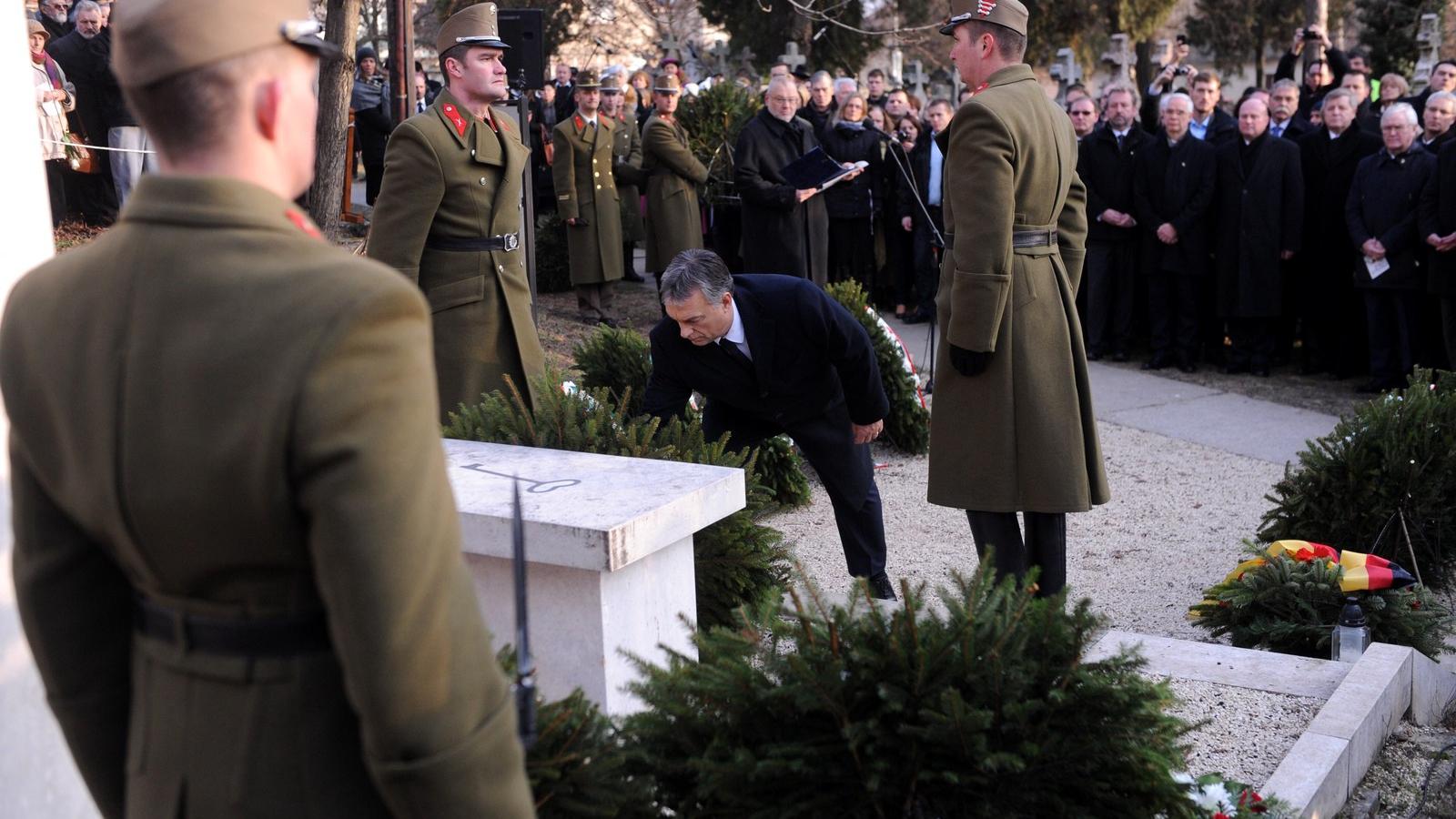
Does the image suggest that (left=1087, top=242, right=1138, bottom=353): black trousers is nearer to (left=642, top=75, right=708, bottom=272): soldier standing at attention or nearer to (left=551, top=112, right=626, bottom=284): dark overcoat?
(left=642, top=75, right=708, bottom=272): soldier standing at attention

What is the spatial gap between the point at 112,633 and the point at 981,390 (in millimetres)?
3593

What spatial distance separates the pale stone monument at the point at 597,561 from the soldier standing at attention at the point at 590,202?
8188 millimetres

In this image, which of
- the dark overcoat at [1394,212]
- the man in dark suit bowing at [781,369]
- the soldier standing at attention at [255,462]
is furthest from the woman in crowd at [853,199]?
the soldier standing at attention at [255,462]

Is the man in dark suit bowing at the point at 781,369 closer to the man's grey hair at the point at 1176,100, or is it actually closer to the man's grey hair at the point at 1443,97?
the man's grey hair at the point at 1176,100

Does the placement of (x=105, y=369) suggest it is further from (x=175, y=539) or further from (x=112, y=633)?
(x=112, y=633)

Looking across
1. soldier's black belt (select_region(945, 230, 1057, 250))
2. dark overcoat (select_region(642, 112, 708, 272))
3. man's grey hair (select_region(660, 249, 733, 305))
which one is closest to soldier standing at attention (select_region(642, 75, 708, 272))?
dark overcoat (select_region(642, 112, 708, 272))

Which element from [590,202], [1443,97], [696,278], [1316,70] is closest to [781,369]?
[696,278]

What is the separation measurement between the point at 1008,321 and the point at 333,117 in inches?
227

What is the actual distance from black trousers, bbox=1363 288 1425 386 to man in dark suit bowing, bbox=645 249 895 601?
5.54 metres

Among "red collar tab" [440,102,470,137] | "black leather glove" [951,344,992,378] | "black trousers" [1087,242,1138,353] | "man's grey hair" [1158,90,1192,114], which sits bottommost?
"black trousers" [1087,242,1138,353]

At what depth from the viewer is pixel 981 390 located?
4980mm

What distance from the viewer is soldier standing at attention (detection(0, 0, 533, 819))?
4.91 feet

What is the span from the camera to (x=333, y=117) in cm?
926

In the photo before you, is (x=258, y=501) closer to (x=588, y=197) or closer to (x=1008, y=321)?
(x=1008, y=321)
